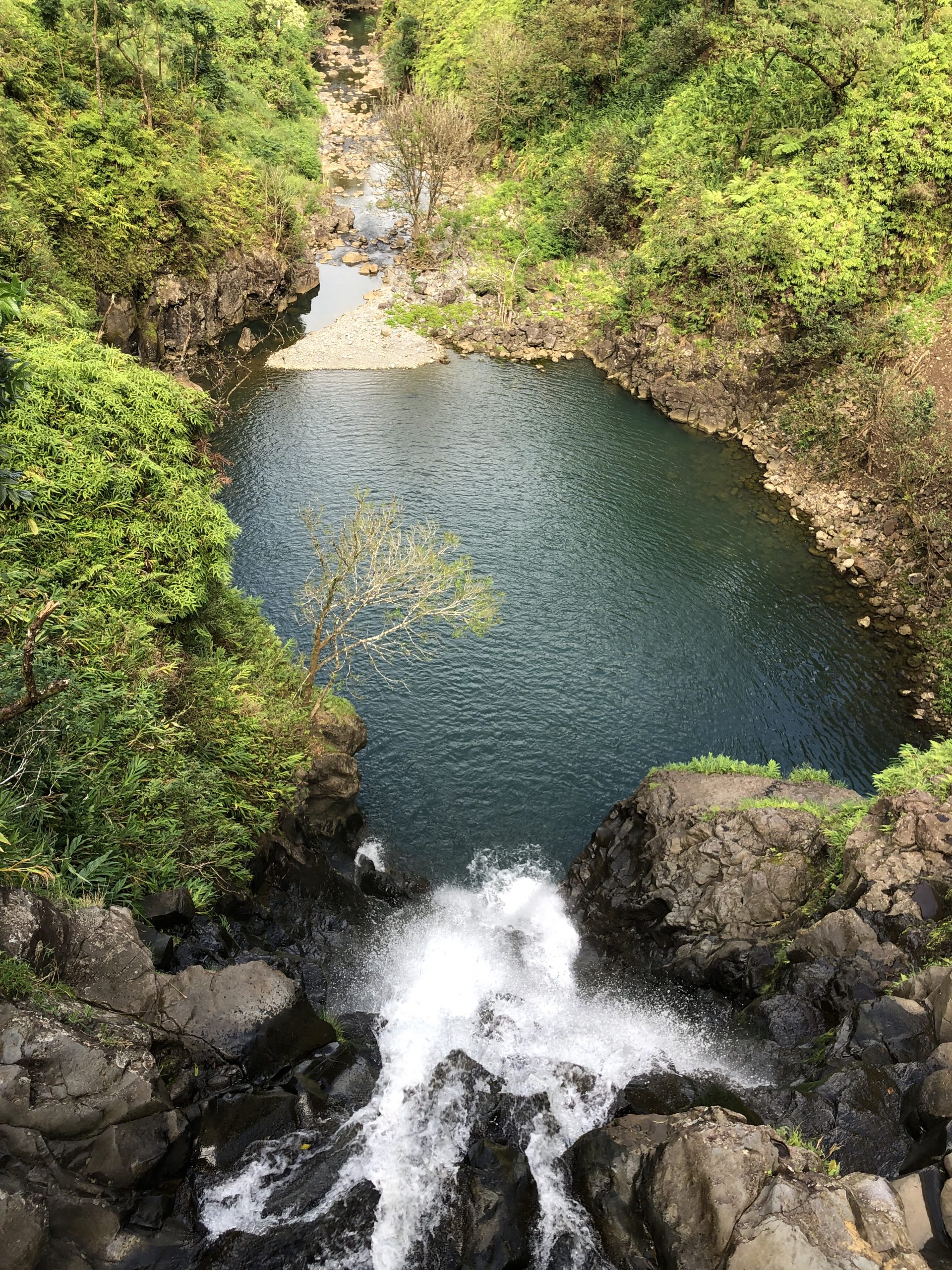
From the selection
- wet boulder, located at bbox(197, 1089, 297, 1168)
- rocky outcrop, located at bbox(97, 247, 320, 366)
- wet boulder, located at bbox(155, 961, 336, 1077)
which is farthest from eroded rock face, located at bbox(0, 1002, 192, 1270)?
rocky outcrop, located at bbox(97, 247, 320, 366)

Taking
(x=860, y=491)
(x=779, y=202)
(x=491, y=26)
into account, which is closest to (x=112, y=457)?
(x=860, y=491)

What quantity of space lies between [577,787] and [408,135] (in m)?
57.5

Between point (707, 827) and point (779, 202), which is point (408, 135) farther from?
point (707, 827)

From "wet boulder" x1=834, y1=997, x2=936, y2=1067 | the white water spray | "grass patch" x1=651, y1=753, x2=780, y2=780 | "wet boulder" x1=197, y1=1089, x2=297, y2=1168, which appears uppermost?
"wet boulder" x1=834, y1=997, x2=936, y2=1067

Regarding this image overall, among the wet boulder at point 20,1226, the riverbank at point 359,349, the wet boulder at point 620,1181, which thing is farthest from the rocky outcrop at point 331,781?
the riverbank at point 359,349

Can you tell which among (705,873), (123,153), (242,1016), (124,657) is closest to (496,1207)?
(242,1016)

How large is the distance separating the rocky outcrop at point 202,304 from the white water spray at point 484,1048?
3216 cm

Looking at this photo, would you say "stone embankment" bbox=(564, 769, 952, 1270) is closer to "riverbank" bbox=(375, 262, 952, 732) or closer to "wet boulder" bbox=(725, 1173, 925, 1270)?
"wet boulder" bbox=(725, 1173, 925, 1270)

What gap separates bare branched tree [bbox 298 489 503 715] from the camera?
75.7ft

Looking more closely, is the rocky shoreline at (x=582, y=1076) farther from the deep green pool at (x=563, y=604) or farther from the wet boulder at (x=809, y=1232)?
the deep green pool at (x=563, y=604)

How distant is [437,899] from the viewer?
2389 centimetres

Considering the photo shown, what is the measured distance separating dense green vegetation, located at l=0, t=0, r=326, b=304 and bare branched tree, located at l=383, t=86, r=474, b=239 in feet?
29.2

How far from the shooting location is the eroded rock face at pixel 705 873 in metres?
21.0

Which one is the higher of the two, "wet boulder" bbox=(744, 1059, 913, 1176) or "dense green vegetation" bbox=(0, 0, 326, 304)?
"dense green vegetation" bbox=(0, 0, 326, 304)
